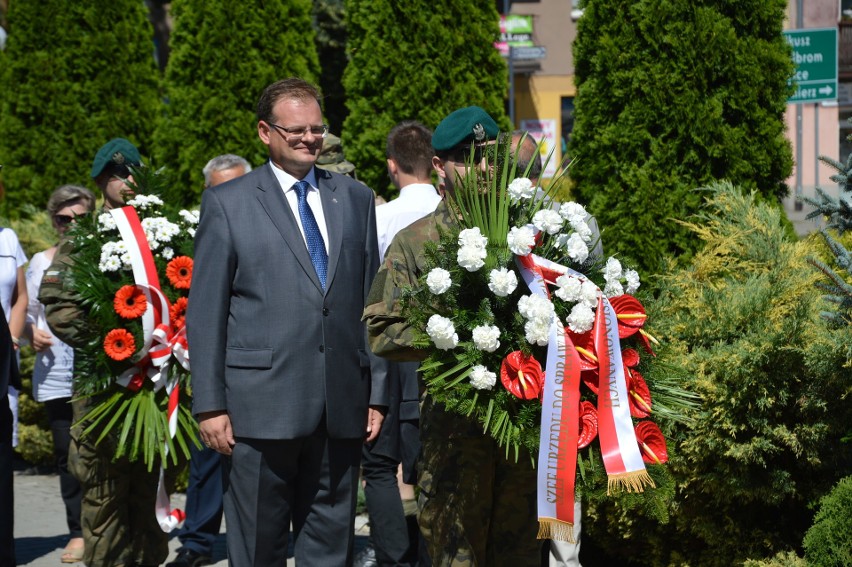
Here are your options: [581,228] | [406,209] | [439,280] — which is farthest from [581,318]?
[406,209]

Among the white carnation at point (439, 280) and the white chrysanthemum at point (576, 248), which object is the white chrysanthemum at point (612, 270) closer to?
the white chrysanthemum at point (576, 248)

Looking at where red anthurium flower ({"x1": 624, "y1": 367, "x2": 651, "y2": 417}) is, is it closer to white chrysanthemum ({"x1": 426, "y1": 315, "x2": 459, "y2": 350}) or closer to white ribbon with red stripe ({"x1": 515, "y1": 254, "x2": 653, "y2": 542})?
white ribbon with red stripe ({"x1": 515, "y1": 254, "x2": 653, "y2": 542})

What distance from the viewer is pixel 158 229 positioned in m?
5.66

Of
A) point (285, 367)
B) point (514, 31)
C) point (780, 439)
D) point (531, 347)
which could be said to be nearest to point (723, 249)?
point (780, 439)

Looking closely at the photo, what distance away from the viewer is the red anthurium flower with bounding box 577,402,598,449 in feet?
11.9

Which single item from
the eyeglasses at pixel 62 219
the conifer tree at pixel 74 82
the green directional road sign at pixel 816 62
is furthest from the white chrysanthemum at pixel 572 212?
the conifer tree at pixel 74 82

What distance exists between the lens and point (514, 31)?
2638 cm

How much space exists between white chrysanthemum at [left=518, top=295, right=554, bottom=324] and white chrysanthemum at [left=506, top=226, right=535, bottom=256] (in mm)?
155

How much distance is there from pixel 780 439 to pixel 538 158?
63.2 inches

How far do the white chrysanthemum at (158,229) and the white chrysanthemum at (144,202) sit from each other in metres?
0.12

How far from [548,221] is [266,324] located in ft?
3.63

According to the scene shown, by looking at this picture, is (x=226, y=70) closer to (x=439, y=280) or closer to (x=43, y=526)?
(x=43, y=526)

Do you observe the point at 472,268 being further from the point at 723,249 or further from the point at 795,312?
the point at 723,249

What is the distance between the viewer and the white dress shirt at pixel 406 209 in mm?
5715
